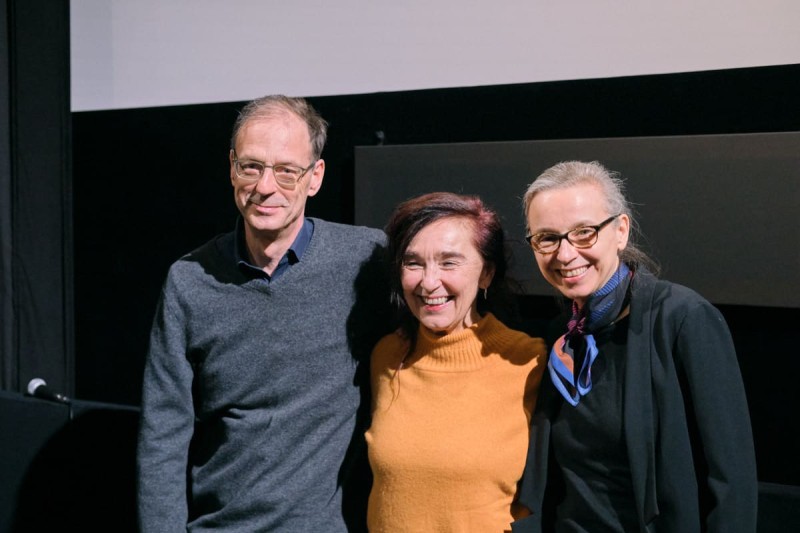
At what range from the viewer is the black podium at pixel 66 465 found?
278 centimetres

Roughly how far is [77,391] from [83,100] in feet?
4.65

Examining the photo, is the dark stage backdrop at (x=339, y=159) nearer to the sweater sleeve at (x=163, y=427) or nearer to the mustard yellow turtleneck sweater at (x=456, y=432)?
the mustard yellow turtleneck sweater at (x=456, y=432)

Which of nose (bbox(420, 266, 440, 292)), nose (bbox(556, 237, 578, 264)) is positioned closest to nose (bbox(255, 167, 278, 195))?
nose (bbox(420, 266, 440, 292))

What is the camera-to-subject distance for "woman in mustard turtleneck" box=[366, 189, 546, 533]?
185 cm

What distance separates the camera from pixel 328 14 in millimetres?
3248

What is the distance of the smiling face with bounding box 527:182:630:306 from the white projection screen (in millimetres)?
373

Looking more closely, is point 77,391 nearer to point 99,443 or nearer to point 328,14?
point 99,443

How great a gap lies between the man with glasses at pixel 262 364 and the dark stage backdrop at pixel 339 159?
0.66 m

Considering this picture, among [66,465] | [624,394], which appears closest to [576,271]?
[624,394]

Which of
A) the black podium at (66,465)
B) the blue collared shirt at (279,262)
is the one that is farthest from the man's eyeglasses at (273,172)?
the black podium at (66,465)

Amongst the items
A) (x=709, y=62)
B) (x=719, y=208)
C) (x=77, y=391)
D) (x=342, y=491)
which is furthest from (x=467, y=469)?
(x=77, y=391)

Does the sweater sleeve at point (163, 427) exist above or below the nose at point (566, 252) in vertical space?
below

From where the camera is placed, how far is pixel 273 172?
2025 millimetres

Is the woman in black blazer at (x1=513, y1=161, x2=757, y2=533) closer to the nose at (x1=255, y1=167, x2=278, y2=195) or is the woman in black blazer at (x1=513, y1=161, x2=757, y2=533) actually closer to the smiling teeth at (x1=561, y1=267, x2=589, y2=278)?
the smiling teeth at (x1=561, y1=267, x2=589, y2=278)
